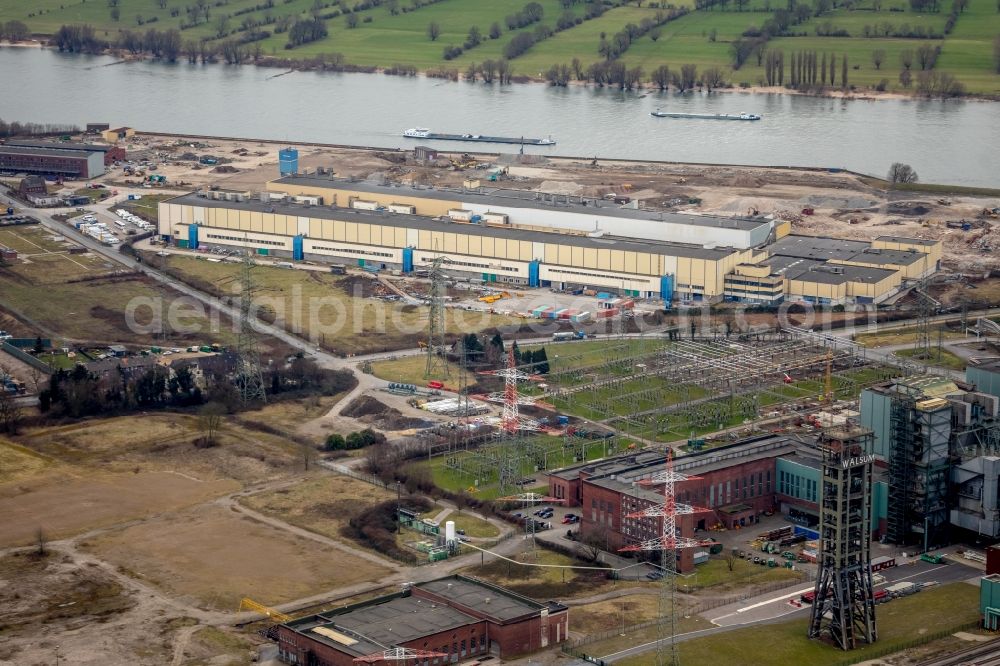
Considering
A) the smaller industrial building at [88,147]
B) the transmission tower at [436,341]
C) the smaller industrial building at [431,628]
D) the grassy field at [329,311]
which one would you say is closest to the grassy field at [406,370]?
the transmission tower at [436,341]

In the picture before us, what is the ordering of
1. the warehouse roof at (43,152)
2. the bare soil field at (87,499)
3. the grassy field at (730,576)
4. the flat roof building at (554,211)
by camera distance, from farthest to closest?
the warehouse roof at (43,152) → the flat roof building at (554,211) → the bare soil field at (87,499) → the grassy field at (730,576)

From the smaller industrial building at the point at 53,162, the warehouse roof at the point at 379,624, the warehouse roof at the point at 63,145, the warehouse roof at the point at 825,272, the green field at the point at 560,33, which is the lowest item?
the warehouse roof at the point at 379,624

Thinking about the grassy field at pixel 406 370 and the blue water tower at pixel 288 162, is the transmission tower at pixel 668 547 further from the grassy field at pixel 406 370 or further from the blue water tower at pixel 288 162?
the blue water tower at pixel 288 162

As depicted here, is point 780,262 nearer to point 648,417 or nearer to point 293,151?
point 648,417

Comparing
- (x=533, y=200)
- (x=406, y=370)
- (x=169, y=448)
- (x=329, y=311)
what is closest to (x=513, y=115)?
(x=533, y=200)

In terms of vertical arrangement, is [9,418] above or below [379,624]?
above

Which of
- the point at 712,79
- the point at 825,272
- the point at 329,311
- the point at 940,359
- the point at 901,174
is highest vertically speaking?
the point at 712,79

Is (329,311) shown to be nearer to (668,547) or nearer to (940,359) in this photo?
(940,359)

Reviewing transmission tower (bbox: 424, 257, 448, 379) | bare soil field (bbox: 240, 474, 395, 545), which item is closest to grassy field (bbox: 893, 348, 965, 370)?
transmission tower (bbox: 424, 257, 448, 379)
